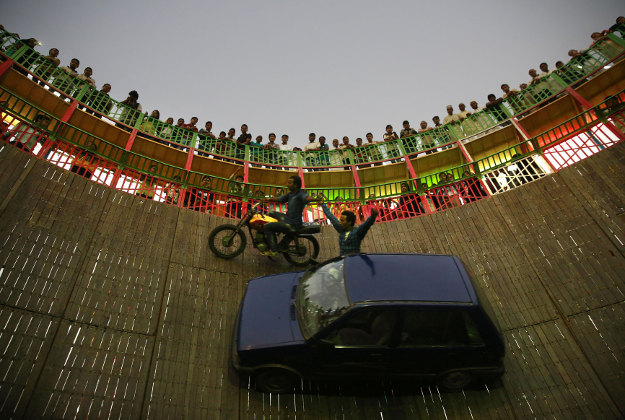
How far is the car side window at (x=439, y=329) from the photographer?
4.68 m

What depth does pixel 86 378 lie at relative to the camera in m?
4.76

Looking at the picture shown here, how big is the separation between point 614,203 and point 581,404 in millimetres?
4530

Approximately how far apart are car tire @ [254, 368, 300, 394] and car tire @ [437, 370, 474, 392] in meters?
2.14

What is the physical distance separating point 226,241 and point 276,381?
3316 millimetres

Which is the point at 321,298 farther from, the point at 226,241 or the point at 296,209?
the point at 226,241

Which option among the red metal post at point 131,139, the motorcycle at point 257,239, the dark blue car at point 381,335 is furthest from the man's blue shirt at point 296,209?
the red metal post at point 131,139

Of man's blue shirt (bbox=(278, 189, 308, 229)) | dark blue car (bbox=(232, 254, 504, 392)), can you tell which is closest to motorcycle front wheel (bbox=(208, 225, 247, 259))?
man's blue shirt (bbox=(278, 189, 308, 229))

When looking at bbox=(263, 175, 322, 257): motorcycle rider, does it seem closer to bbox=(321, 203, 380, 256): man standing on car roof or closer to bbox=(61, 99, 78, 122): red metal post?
bbox=(321, 203, 380, 256): man standing on car roof

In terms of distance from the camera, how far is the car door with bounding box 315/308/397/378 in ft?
15.3

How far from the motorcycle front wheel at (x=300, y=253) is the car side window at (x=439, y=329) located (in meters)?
3.31

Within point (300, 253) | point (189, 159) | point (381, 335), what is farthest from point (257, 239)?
point (189, 159)

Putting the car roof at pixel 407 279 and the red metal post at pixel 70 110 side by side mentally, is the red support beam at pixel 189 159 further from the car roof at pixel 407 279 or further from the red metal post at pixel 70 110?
the car roof at pixel 407 279

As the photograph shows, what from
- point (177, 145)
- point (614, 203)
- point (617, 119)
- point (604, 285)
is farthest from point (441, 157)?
point (177, 145)

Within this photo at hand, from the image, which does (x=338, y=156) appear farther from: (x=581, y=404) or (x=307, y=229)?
(x=581, y=404)
